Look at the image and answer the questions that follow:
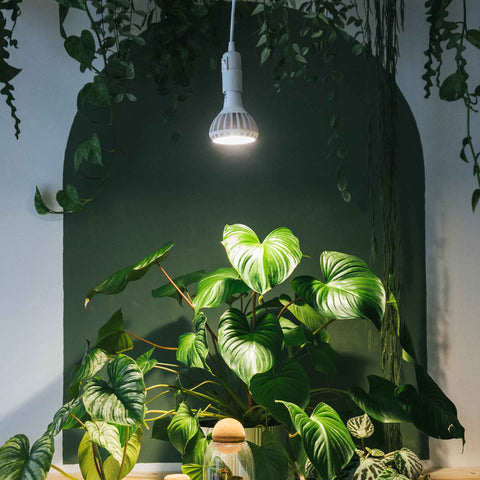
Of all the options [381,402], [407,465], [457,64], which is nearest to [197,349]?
[381,402]

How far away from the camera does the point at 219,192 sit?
189 cm

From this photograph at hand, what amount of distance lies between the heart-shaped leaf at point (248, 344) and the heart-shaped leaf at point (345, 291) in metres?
0.13

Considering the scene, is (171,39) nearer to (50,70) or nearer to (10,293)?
(50,70)

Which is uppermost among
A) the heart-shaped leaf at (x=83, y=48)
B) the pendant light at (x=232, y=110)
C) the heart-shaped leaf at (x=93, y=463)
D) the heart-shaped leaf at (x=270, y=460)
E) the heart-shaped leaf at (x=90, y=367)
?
the heart-shaped leaf at (x=83, y=48)

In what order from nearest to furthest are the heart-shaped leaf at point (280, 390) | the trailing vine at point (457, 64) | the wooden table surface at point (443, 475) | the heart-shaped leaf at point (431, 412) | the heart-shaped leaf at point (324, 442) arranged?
the heart-shaped leaf at point (324, 442) < the heart-shaped leaf at point (280, 390) < the heart-shaped leaf at point (431, 412) < the trailing vine at point (457, 64) < the wooden table surface at point (443, 475)

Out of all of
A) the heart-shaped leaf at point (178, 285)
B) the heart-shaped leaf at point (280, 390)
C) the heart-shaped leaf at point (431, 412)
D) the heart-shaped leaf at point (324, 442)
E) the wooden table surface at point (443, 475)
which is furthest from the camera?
the wooden table surface at point (443, 475)

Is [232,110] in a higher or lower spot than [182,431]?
higher

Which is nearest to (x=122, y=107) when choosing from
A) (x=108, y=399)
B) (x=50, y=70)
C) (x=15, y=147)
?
(x=50, y=70)

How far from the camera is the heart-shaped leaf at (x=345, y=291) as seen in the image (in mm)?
1278

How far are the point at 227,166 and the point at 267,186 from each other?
0.50 feet

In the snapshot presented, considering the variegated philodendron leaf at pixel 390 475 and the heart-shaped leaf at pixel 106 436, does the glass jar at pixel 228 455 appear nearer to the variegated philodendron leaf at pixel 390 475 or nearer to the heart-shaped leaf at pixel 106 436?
the heart-shaped leaf at pixel 106 436

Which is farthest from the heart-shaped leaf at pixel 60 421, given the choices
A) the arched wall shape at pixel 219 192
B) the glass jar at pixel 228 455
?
the arched wall shape at pixel 219 192

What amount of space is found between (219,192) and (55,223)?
0.57 meters

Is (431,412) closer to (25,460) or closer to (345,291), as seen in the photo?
(345,291)
